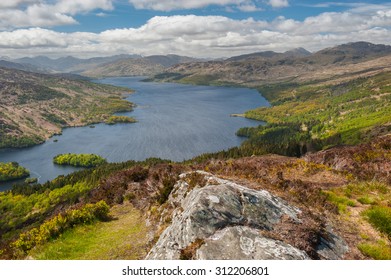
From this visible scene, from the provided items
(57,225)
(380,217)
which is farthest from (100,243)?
(380,217)

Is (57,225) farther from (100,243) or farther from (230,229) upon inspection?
(230,229)

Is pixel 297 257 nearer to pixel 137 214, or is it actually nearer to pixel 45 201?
pixel 137 214

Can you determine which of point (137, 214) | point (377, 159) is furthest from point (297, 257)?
point (377, 159)

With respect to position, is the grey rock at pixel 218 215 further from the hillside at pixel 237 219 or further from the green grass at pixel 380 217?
the green grass at pixel 380 217

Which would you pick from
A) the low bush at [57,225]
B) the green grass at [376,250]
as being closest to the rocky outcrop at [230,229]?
the green grass at [376,250]

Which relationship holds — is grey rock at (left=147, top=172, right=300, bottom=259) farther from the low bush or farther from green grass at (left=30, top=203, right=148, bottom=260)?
the low bush

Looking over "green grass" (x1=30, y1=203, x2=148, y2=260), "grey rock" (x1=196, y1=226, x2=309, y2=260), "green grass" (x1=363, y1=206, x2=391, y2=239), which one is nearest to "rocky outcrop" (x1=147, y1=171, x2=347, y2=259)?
"grey rock" (x1=196, y1=226, x2=309, y2=260)

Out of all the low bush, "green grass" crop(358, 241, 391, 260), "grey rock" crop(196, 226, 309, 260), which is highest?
"grey rock" crop(196, 226, 309, 260)
